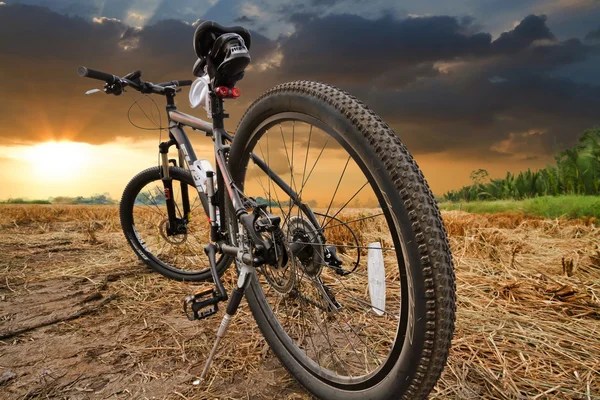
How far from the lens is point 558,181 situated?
25.7 ft

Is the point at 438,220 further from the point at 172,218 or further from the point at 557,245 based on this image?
the point at 557,245

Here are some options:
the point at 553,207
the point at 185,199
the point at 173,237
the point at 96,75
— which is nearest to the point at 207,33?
the point at 96,75

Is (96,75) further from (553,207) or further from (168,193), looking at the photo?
(553,207)

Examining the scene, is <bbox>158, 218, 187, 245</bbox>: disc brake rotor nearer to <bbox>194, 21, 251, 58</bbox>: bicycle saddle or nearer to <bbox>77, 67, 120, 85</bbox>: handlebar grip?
<bbox>77, 67, 120, 85</bbox>: handlebar grip

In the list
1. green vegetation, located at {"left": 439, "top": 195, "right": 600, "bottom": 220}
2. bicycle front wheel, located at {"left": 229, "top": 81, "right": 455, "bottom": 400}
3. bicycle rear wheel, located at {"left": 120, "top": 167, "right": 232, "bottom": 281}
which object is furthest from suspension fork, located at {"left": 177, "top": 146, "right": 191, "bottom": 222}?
green vegetation, located at {"left": 439, "top": 195, "right": 600, "bottom": 220}

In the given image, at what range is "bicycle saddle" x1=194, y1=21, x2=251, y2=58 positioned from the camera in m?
1.76

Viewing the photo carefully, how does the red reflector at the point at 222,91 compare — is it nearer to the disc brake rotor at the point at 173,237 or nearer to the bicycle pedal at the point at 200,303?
the bicycle pedal at the point at 200,303

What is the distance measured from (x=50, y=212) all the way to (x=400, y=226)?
7454mm

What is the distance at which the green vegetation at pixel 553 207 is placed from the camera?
552 centimetres

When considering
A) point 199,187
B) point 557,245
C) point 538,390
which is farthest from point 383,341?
point 557,245

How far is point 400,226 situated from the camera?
105cm

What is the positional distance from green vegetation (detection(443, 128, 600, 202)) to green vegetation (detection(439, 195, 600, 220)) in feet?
0.36

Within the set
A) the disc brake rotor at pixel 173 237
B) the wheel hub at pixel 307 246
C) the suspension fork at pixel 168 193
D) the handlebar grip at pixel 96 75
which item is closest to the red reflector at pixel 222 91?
the wheel hub at pixel 307 246

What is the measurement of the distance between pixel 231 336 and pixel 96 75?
1.82 meters
